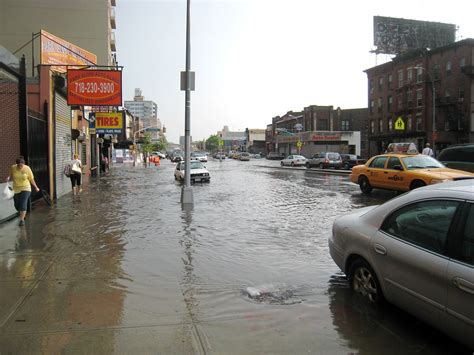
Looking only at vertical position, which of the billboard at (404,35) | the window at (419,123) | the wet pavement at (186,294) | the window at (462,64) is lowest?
the wet pavement at (186,294)

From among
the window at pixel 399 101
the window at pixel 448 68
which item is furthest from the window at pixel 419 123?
the window at pixel 448 68

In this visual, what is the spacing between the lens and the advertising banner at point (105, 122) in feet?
101

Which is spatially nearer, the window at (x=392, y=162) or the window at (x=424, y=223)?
the window at (x=424, y=223)

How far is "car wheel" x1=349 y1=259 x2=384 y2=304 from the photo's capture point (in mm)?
4945

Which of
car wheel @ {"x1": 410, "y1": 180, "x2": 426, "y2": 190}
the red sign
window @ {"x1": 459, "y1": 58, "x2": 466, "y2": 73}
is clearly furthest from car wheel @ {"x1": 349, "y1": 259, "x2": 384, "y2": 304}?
window @ {"x1": 459, "y1": 58, "x2": 466, "y2": 73}

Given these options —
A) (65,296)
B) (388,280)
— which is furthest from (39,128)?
(388,280)

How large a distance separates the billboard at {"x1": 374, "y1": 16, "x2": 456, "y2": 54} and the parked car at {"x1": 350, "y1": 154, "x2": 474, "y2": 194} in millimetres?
56178

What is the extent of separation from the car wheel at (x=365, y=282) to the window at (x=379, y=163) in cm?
1204

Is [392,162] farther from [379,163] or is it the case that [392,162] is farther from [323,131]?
[323,131]

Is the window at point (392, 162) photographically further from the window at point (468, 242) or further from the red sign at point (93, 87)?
the window at point (468, 242)

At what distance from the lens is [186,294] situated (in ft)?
18.5

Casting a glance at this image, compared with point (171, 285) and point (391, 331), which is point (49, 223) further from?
point (391, 331)

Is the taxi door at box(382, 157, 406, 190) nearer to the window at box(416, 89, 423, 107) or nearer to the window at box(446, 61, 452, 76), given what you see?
the window at box(446, 61, 452, 76)

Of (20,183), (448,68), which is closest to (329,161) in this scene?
(448,68)
